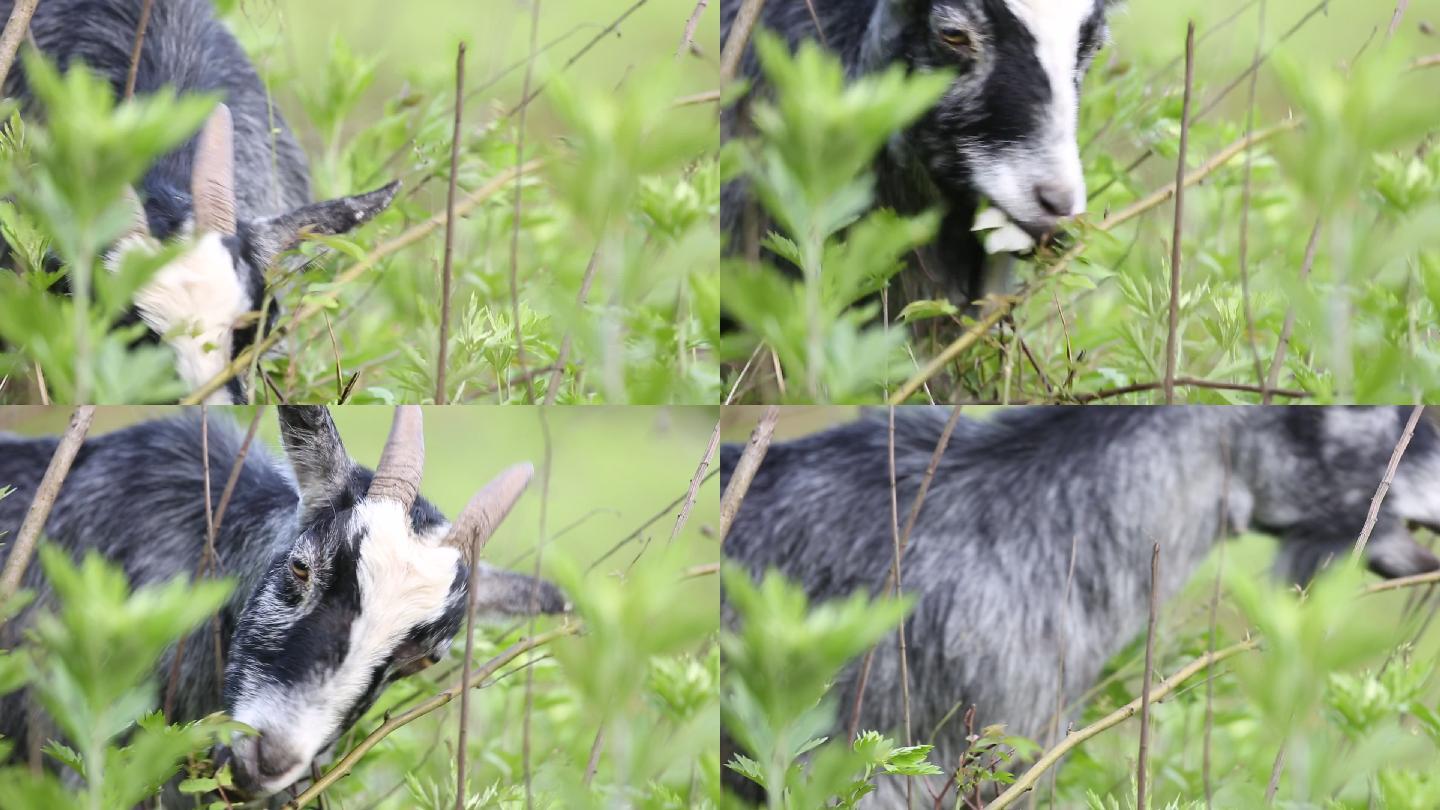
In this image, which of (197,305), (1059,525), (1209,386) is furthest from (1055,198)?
(197,305)

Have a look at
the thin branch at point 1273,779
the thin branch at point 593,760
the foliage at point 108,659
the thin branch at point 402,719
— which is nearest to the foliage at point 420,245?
the foliage at point 108,659

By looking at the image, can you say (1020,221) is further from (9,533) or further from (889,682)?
(9,533)

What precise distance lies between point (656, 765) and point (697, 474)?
385 mm

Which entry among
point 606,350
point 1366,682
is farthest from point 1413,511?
point 606,350

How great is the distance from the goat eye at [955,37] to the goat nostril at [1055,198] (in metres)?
0.25

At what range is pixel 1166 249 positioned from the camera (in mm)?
2465

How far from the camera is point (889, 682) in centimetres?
222

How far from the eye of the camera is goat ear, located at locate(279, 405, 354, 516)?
186 cm

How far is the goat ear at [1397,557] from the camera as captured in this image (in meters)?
2.18

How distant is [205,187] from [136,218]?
0.15 m

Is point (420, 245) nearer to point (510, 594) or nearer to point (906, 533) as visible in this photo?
point (510, 594)

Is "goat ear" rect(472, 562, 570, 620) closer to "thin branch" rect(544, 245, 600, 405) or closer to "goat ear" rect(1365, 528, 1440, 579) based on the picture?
"thin branch" rect(544, 245, 600, 405)

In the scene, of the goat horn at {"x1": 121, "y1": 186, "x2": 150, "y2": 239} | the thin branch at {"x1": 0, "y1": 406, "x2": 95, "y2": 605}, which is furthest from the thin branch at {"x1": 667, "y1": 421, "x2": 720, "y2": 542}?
the goat horn at {"x1": 121, "y1": 186, "x2": 150, "y2": 239}

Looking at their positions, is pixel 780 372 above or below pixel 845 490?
above
